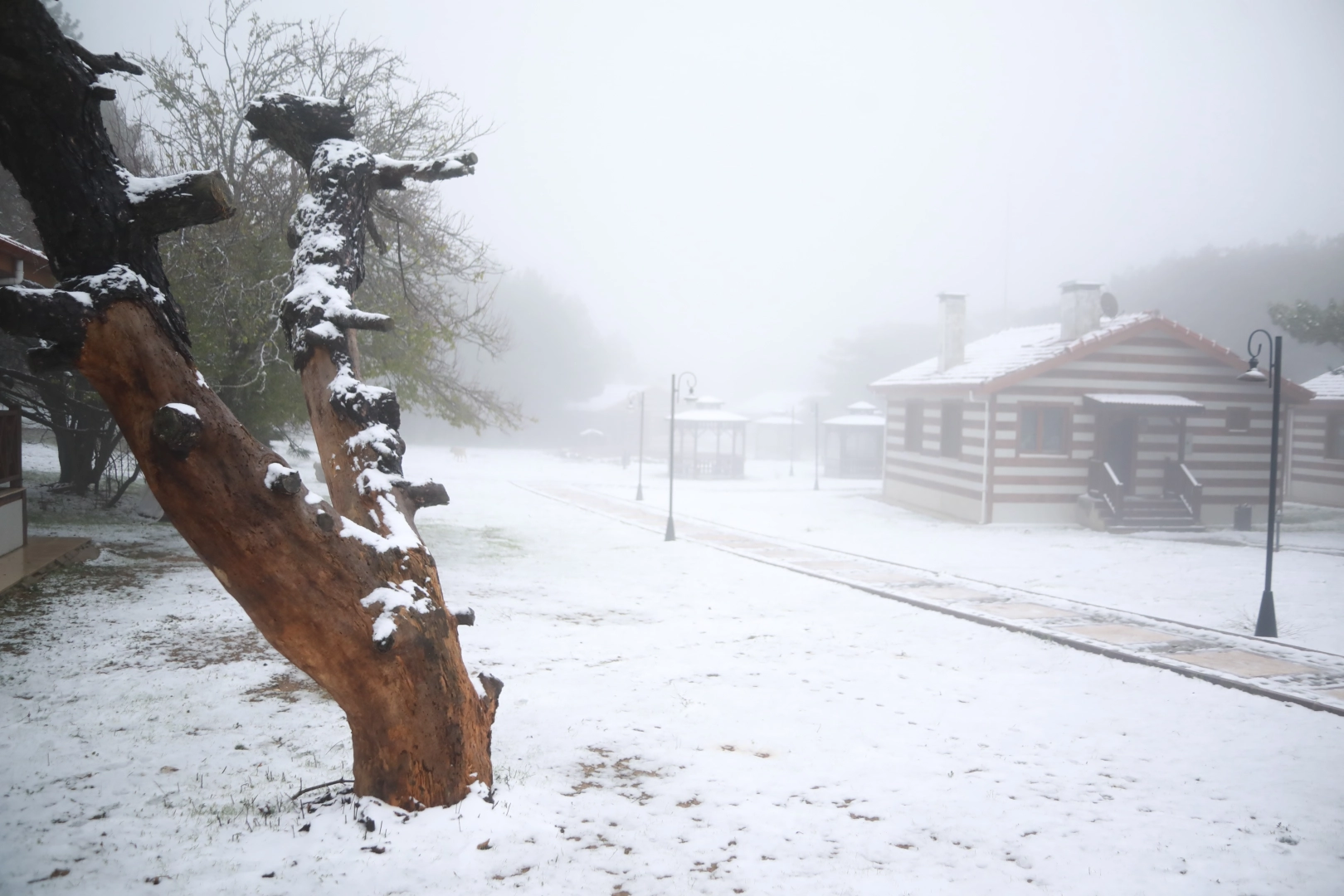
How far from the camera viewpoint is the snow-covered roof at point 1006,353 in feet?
72.2

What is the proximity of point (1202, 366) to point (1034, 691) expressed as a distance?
764 inches

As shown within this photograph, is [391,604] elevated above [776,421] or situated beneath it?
situated beneath

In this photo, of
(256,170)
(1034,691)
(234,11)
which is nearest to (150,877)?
(1034,691)

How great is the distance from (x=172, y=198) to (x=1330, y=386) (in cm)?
3444

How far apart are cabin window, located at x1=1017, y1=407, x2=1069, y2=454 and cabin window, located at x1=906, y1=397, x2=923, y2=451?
4387 millimetres

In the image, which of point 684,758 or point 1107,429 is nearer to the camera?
point 684,758

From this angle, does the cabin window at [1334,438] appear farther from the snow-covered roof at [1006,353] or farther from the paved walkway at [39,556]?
the paved walkway at [39,556]

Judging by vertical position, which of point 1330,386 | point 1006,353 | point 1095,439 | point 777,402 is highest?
point 1006,353

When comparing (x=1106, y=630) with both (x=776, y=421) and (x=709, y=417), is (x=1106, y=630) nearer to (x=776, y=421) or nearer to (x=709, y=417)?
(x=709, y=417)

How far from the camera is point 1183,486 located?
22438mm

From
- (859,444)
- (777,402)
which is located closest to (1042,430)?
(859,444)

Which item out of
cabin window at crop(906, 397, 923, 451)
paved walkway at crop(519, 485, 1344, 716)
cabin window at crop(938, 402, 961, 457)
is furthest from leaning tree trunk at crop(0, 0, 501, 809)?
cabin window at crop(906, 397, 923, 451)

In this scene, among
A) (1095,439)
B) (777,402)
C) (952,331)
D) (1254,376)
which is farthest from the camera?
(777,402)

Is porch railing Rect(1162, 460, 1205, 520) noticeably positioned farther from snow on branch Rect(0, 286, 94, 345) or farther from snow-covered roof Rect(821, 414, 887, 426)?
snow on branch Rect(0, 286, 94, 345)
